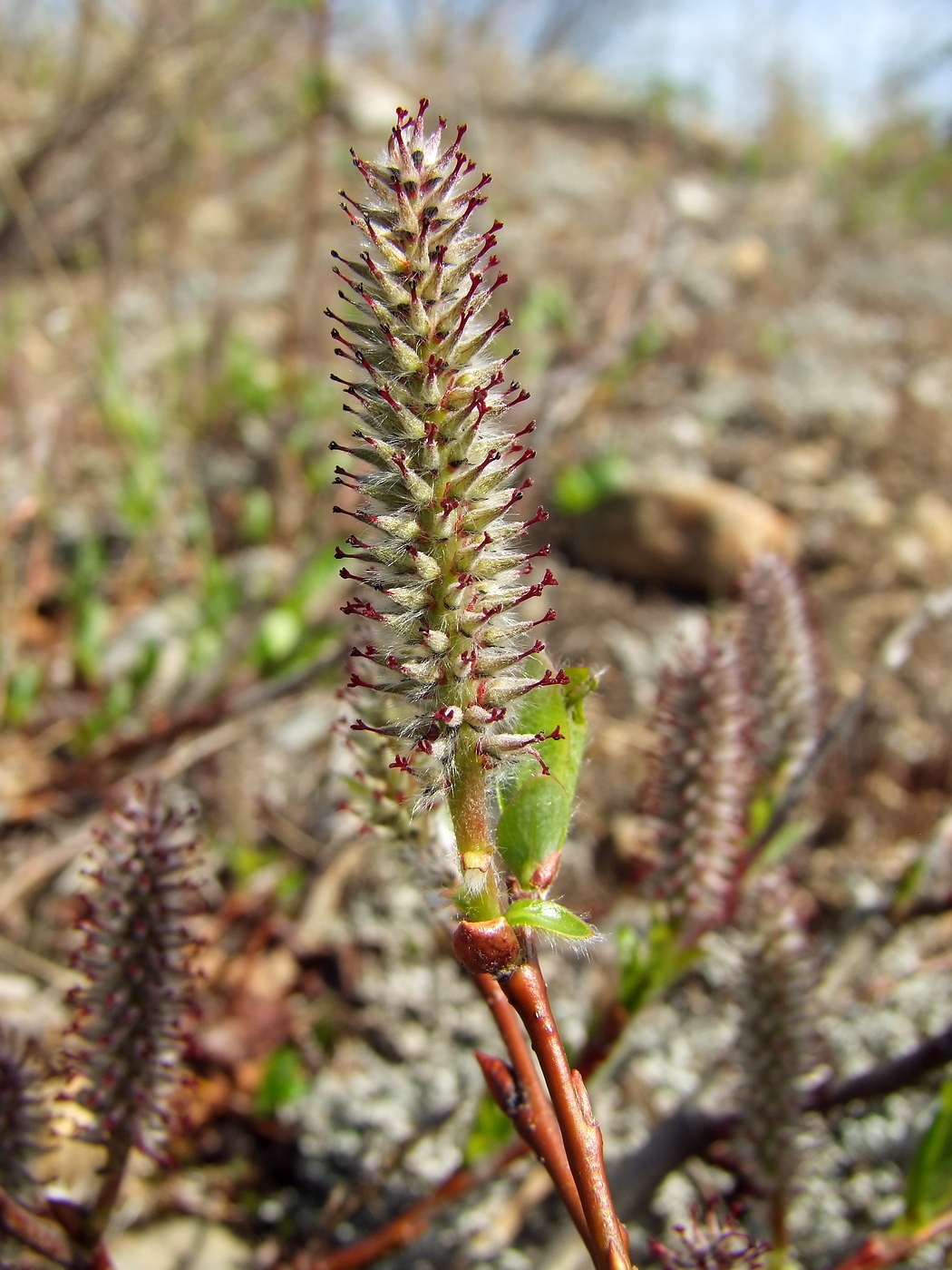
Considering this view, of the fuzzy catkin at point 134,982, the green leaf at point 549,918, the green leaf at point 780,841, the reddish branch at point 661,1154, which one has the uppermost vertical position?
the green leaf at point 549,918

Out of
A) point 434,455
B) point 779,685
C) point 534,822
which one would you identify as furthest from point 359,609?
point 779,685

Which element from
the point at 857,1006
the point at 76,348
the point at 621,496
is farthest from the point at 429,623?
the point at 76,348

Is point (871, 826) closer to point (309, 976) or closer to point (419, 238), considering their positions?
point (309, 976)

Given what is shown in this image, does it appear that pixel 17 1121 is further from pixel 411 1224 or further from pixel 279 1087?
pixel 279 1087

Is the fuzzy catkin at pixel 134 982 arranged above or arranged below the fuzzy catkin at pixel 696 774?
below

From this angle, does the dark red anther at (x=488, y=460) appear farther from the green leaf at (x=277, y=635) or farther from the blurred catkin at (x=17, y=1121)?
the green leaf at (x=277, y=635)

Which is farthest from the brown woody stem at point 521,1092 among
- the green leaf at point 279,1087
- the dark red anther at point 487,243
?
the green leaf at point 279,1087
